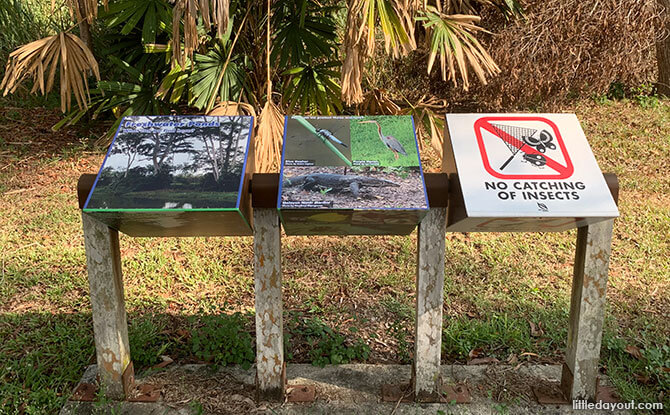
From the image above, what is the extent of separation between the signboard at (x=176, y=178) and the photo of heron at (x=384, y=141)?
0.41 meters

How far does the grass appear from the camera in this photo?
275cm

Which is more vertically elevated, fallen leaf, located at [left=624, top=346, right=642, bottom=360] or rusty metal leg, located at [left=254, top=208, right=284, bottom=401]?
rusty metal leg, located at [left=254, top=208, right=284, bottom=401]

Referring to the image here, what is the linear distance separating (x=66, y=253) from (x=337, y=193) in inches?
103

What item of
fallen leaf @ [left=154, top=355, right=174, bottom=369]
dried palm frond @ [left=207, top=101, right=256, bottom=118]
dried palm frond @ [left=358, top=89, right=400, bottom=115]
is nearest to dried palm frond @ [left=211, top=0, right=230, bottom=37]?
dried palm frond @ [left=207, top=101, right=256, bottom=118]

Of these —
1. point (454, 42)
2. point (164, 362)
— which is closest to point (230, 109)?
point (454, 42)

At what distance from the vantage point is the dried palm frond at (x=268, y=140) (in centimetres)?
374

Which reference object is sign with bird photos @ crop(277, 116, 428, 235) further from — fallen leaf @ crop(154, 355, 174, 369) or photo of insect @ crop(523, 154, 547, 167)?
fallen leaf @ crop(154, 355, 174, 369)

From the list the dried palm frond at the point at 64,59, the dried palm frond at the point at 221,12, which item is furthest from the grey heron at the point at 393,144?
the dried palm frond at the point at 64,59

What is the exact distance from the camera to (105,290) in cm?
229

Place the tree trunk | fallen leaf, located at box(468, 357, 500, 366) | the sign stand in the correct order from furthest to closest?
the tree trunk → fallen leaf, located at box(468, 357, 500, 366) → the sign stand

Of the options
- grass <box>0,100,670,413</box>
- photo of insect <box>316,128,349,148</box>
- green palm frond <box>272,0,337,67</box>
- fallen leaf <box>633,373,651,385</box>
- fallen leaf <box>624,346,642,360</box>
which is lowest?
grass <box>0,100,670,413</box>

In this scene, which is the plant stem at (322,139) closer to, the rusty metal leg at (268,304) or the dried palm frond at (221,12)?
the rusty metal leg at (268,304)

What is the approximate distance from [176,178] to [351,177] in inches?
23.6

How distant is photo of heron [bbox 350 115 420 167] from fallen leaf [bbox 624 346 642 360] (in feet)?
4.97
